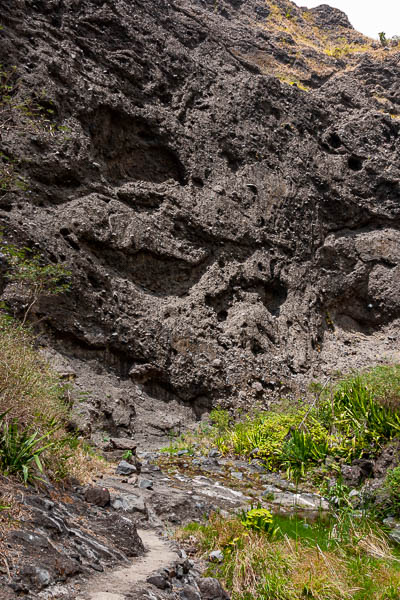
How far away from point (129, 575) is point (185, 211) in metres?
11.4

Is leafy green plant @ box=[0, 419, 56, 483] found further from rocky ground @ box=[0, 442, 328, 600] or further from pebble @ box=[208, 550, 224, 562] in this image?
pebble @ box=[208, 550, 224, 562]

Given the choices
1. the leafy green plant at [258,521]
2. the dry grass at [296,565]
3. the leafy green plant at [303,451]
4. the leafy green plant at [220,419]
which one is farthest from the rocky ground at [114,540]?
the leafy green plant at [220,419]

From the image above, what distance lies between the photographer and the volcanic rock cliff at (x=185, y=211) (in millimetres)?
11328

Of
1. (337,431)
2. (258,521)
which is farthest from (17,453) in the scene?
(337,431)

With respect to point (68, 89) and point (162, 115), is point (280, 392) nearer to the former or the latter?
point (162, 115)

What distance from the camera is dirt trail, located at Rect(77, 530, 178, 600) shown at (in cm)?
290

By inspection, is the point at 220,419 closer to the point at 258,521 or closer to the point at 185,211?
the point at 185,211

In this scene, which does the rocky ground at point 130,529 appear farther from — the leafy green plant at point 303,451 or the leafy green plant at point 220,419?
the leafy green plant at point 220,419

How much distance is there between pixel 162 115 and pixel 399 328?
446 inches

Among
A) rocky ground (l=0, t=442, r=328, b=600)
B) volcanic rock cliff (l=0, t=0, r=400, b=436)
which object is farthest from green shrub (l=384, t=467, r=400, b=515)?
volcanic rock cliff (l=0, t=0, r=400, b=436)

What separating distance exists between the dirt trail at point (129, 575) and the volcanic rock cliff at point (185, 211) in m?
5.38

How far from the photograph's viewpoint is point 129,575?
336 centimetres

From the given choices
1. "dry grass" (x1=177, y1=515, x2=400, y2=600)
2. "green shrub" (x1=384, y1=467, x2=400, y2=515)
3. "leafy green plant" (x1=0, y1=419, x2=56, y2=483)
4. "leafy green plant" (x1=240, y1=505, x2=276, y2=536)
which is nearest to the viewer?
"leafy green plant" (x1=0, y1=419, x2=56, y2=483)

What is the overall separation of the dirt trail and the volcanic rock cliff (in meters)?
5.38
